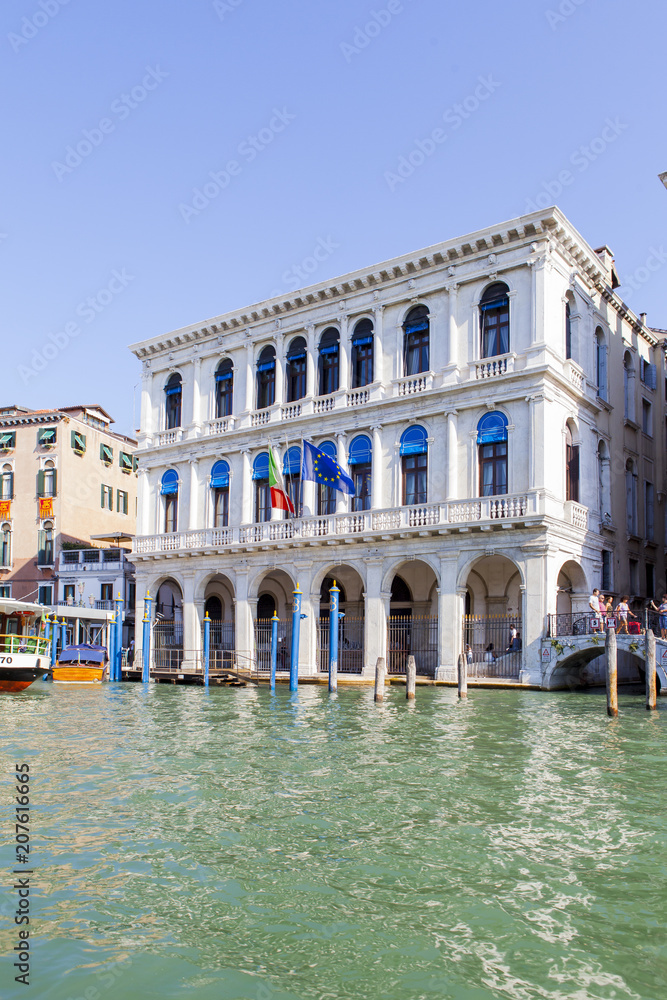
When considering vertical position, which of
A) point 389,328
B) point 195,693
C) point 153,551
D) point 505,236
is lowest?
point 195,693

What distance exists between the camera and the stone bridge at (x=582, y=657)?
20.4m

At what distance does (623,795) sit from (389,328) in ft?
64.7

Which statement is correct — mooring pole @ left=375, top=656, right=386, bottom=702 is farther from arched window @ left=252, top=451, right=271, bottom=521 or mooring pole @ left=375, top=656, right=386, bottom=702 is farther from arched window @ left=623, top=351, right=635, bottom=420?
arched window @ left=623, top=351, right=635, bottom=420

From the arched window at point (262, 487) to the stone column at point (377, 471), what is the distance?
4.62 meters

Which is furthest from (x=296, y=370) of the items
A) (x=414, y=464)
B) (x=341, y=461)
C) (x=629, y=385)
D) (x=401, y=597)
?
(x=629, y=385)

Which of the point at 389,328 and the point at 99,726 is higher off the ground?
the point at 389,328

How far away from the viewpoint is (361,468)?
27844 mm

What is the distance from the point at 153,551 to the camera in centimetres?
3247

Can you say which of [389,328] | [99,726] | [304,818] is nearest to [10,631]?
[99,726]

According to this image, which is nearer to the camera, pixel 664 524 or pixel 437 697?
pixel 437 697

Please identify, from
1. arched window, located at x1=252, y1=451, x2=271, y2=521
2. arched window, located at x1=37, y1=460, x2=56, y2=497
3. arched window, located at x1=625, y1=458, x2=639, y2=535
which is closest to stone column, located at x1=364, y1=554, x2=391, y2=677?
arched window, located at x1=252, y1=451, x2=271, y2=521

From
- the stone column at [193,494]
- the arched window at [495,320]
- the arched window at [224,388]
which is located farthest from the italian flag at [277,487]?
the arched window at [495,320]

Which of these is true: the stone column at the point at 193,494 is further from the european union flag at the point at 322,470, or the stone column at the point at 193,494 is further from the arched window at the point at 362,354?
the arched window at the point at 362,354

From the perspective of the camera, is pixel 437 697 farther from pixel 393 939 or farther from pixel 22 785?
pixel 393 939
